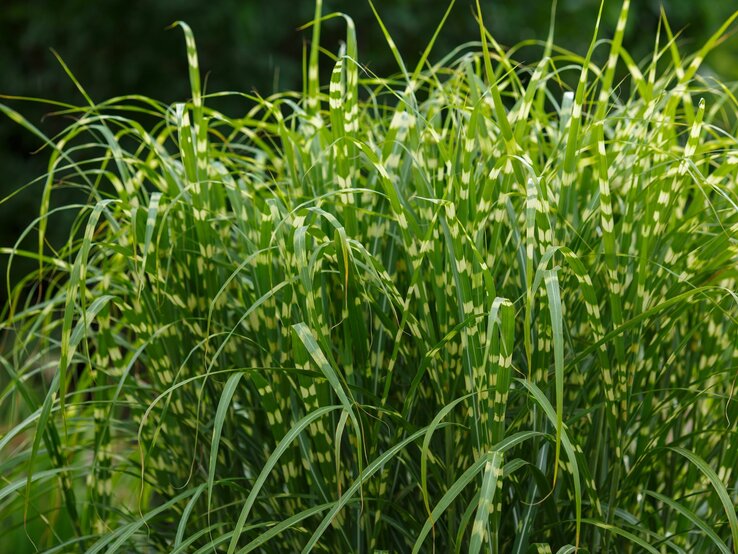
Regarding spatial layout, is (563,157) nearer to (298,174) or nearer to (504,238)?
(504,238)

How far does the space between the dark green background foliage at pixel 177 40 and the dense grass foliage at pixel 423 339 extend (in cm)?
273

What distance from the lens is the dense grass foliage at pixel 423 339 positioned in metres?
1.13

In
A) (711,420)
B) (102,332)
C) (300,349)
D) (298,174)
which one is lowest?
(711,420)

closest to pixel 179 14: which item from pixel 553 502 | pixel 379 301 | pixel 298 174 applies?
pixel 298 174

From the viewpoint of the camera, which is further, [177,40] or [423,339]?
[177,40]

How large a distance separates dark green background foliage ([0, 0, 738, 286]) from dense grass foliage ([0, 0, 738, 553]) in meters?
2.73

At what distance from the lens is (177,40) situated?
4223mm

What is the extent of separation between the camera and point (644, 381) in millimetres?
1301

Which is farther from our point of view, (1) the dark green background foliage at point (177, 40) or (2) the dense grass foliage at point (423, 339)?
(1) the dark green background foliage at point (177, 40)

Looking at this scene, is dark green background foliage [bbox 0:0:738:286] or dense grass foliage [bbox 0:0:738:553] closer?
dense grass foliage [bbox 0:0:738:553]

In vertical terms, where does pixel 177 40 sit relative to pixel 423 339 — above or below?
below

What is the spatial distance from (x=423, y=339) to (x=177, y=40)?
3.42m

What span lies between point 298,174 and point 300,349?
0.43 metres

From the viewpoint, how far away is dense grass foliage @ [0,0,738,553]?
1.13 meters
